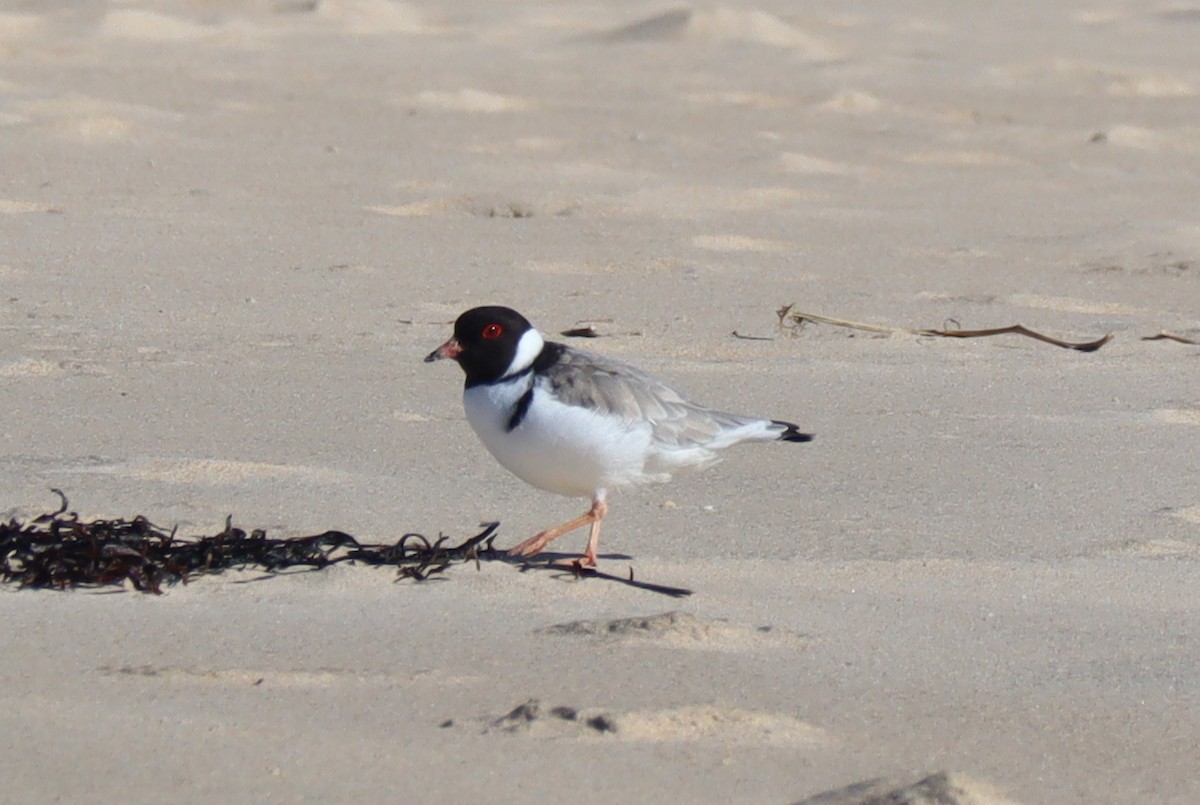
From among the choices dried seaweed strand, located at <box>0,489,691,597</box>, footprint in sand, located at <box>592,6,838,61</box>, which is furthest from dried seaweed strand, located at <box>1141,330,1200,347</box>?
footprint in sand, located at <box>592,6,838,61</box>

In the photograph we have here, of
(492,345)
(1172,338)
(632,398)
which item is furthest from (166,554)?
(1172,338)

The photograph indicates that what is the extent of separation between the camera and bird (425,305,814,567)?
3750 mm

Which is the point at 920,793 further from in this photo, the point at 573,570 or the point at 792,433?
the point at 792,433

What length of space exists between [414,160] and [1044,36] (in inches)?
303

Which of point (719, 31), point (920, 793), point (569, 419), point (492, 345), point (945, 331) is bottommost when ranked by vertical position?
point (920, 793)

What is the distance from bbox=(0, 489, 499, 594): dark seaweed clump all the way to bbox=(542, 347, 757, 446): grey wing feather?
Answer: 0.34 meters

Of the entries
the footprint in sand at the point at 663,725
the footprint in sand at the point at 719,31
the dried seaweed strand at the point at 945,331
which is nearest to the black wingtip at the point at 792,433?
the footprint in sand at the point at 663,725

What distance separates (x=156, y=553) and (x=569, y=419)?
89 cm

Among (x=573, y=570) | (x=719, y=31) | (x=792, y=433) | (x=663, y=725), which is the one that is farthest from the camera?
(x=719, y=31)

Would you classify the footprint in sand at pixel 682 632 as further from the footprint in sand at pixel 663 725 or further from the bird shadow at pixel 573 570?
the footprint in sand at pixel 663 725

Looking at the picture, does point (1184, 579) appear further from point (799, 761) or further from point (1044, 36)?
point (1044, 36)

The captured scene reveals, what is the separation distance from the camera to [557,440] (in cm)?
372

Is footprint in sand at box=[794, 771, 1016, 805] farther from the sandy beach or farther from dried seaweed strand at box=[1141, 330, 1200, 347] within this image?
dried seaweed strand at box=[1141, 330, 1200, 347]

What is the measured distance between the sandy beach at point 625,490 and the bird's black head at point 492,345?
0.42 meters
